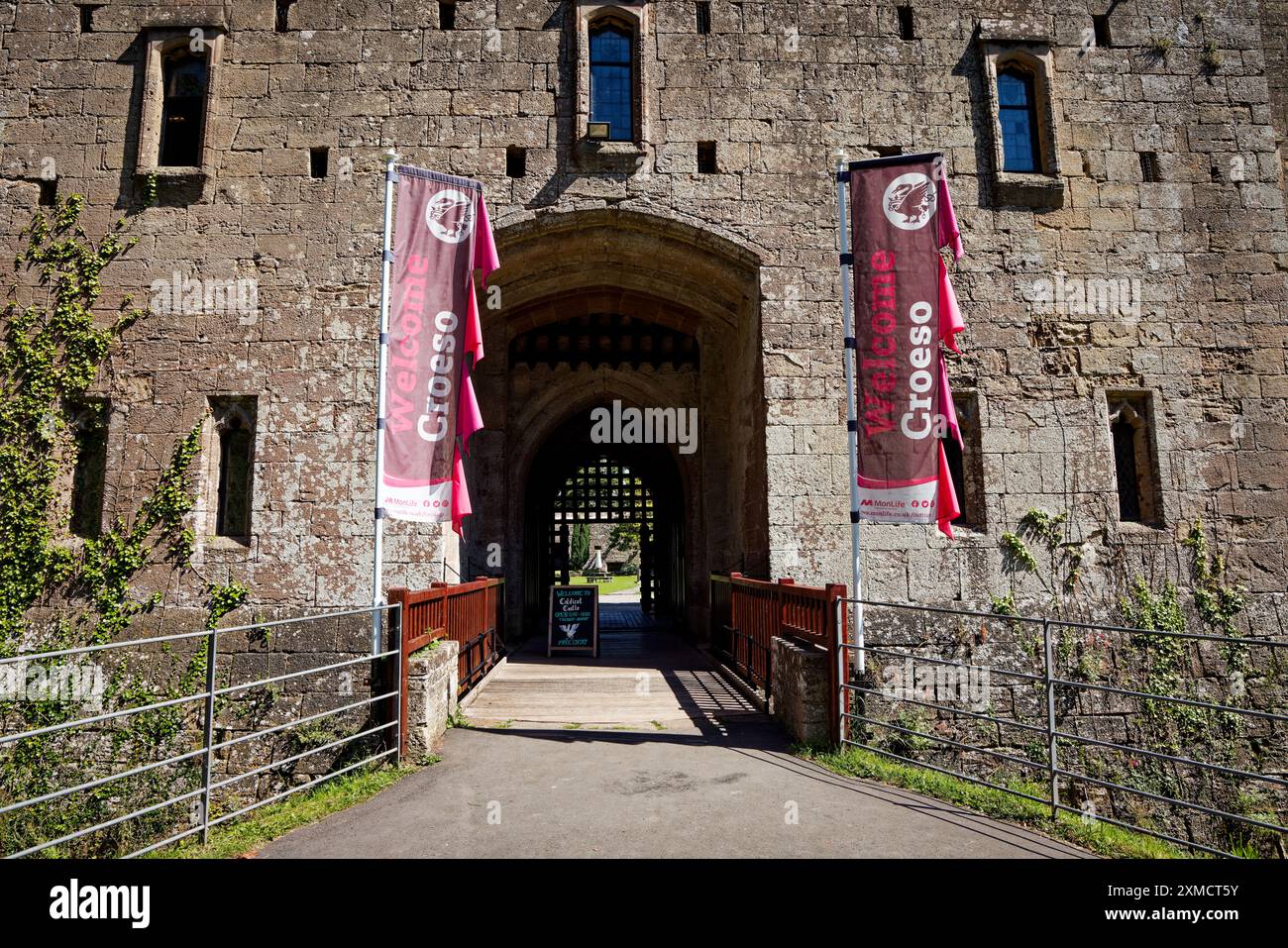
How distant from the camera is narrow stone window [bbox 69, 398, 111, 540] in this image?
827cm

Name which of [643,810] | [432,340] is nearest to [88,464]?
[432,340]

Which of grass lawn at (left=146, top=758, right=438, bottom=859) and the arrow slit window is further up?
the arrow slit window

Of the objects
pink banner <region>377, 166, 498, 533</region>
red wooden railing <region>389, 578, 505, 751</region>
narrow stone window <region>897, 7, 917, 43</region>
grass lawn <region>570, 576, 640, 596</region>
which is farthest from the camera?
grass lawn <region>570, 576, 640, 596</region>

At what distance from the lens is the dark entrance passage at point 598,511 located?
13734 mm

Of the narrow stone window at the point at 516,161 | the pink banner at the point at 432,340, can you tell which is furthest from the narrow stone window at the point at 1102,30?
the pink banner at the point at 432,340

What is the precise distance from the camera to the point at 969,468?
853cm

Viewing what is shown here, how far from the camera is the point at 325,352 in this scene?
27.2ft

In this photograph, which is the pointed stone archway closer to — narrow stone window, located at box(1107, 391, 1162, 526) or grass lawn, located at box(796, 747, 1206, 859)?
grass lawn, located at box(796, 747, 1206, 859)

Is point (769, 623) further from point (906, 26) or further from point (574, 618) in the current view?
point (906, 26)

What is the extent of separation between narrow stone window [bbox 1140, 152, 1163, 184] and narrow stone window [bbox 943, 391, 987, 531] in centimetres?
361

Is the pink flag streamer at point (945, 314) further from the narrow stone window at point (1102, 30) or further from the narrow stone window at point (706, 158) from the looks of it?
the narrow stone window at point (1102, 30)

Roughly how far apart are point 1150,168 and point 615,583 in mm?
29925

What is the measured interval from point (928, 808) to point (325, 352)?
7439mm

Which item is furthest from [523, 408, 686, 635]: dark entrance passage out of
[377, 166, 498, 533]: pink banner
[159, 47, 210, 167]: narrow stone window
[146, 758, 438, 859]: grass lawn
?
[146, 758, 438, 859]: grass lawn
